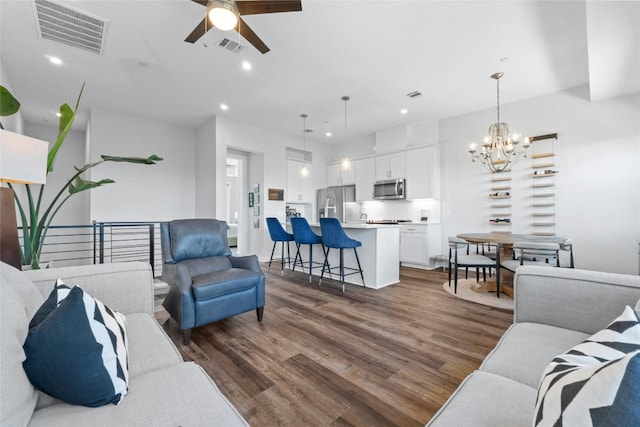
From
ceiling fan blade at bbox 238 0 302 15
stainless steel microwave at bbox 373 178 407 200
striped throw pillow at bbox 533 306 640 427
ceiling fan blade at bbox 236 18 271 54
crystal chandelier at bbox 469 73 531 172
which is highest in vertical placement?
Answer: ceiling fan blade at bbox 238 0 302 15

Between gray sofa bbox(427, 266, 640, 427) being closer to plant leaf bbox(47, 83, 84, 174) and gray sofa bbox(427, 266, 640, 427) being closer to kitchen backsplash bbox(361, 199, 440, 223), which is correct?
plant leaf bbox(47, 83, 84, 174)

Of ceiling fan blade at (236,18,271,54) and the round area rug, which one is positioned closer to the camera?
ceiling fan blade at (236,18,271,54)

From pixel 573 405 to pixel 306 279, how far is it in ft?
12.9

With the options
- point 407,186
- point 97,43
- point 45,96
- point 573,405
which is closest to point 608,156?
point 407,186

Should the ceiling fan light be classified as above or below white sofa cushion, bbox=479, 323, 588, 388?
above

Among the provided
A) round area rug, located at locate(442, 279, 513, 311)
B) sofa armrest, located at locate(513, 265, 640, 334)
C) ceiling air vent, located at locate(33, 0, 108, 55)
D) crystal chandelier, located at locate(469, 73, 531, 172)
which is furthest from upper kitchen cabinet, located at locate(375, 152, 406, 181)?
ceiling air vent, located at locate(33, 0, 108, 55)

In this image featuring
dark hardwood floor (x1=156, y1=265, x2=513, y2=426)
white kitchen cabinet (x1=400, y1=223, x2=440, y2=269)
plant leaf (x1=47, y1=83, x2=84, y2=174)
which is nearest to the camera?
dark hardwood floor (x1=156, y1=265, x2=513, y2=426)

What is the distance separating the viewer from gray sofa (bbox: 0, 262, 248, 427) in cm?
73

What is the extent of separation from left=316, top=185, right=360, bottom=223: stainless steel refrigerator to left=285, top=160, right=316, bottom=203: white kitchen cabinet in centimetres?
35

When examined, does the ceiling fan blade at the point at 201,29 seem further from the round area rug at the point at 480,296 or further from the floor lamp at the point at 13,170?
the round area rug at the point at 480,296

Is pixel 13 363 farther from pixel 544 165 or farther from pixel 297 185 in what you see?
pixel 297 185

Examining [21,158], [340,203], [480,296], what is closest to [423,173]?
[340,203]

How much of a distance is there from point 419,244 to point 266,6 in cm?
458

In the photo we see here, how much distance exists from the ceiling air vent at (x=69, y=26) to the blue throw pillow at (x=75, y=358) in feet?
10.3
